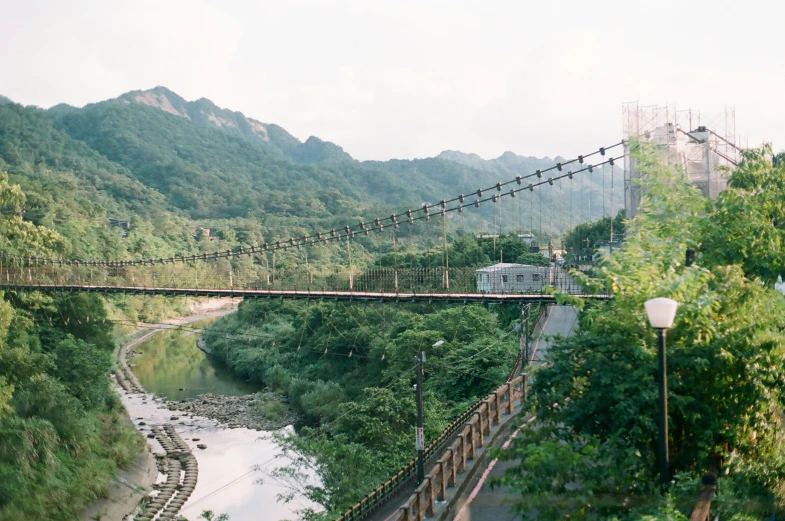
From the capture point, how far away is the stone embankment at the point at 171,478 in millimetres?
17547

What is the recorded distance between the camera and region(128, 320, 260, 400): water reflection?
31078 millimetres

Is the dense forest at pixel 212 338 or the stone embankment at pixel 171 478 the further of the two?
the stone embankment at pixel 171 478

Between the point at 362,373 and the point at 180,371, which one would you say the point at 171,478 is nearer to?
the point at 362,373

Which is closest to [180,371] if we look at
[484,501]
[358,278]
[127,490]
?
[358,278]

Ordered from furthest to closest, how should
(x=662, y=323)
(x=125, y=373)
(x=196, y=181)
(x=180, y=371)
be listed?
1. (x=196, y=181)
2. (x=180, y=371)
3. (x=125, y=373)
4. (x=662, y=323)

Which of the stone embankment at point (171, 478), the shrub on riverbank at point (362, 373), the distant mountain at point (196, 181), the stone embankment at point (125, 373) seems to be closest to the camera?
the shrub on riverbank at point (362, 373)

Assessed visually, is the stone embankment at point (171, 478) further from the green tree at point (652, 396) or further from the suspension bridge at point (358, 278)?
the green tree at point (652, 396)

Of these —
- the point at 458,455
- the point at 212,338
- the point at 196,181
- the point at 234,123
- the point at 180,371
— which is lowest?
the point at 180,371

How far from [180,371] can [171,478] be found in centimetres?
1530

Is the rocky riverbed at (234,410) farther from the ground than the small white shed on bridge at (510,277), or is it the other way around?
the small white shed on bridge at (510,277)

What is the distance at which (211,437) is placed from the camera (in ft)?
79.2

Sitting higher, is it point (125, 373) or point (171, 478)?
point (125, 373)

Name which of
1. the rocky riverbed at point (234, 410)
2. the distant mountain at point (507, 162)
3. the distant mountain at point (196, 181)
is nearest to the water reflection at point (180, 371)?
the rocky riverbed at point (234, 410)

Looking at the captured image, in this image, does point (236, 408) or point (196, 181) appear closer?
point (236, 408)
